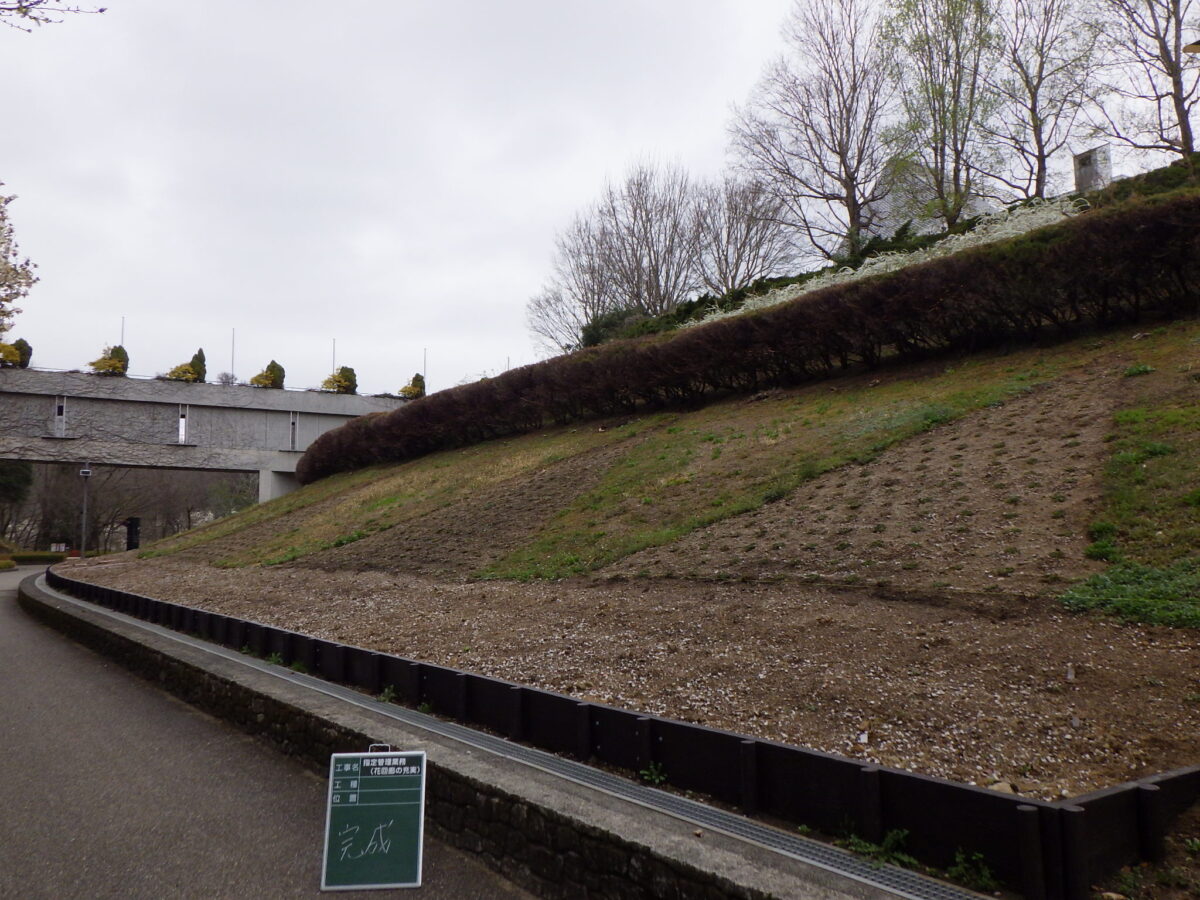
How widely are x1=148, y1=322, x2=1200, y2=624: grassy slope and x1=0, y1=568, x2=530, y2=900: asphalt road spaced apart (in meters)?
3.79

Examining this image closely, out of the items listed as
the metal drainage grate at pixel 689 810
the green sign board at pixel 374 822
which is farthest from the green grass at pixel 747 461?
the green sign board at pixel 374 822

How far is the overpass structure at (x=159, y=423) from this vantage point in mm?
31328

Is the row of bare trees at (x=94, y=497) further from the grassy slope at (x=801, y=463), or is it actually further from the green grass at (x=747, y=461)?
the green grass at (x=747, y=461)

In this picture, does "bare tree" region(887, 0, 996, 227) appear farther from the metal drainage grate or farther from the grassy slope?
the metal drainage grate

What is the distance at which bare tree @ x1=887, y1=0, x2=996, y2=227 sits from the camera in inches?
731

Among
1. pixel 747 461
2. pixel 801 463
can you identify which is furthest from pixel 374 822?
pixel 747 461

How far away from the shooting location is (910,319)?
1218 centimetres

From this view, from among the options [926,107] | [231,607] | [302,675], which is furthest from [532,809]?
[926,107]

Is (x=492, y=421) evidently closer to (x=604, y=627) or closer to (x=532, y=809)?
(x=604, y=627)

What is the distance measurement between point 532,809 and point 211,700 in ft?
13.4

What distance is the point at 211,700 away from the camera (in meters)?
6.43

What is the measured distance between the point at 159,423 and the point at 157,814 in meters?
33.1

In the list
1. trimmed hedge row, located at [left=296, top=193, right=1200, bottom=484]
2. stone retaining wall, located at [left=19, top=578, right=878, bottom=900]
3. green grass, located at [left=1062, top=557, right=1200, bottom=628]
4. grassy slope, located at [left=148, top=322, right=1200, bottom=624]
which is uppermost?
trimmed hedge row, located at [left=296, top=193, right=1200, bottom=484]

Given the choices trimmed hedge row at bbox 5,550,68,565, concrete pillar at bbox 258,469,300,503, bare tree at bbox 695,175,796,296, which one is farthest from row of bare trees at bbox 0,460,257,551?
bare tree at bbox 695,175,796,296
